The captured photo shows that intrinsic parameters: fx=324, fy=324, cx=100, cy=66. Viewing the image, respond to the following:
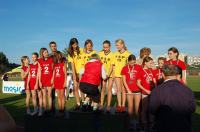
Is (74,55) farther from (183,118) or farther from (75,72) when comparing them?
(183,118)

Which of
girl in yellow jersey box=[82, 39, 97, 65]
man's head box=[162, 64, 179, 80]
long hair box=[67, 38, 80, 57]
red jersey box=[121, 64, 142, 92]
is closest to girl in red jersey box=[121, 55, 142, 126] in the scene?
red jersey box=[121, 64, 142, 92]

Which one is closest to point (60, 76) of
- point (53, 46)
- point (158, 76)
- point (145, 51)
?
point (53, 46)

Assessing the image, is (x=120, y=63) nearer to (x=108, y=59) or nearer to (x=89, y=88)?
(x=108, y=59)

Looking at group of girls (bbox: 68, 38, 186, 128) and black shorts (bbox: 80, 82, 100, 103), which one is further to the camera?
group of girls (bbox: 68, 38, 186, 128)

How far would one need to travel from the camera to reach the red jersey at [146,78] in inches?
316

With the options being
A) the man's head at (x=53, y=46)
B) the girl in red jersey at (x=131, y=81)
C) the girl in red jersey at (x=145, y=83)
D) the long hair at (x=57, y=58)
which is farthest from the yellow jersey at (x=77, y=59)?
the girl in red jersey at (x=145, y=83)

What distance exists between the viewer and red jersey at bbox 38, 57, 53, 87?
31.3 ft

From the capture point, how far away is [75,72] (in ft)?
30.5

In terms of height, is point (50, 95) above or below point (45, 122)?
above

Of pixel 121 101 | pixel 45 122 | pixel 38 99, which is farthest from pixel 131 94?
pixel 38 99

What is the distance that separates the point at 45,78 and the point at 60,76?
18.4 inches

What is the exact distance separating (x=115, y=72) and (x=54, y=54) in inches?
75.8

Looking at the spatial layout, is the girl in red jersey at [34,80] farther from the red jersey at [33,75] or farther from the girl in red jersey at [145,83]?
the girl in red jersey at [145,83]

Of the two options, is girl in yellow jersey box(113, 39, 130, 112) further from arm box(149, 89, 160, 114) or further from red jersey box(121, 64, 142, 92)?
arm box(149, 89, 160, 114)
